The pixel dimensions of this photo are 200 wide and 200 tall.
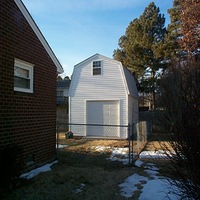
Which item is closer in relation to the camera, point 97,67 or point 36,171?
point 36,171

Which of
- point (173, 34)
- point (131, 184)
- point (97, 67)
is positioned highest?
point (173, 34)

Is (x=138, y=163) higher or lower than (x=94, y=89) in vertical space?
lower

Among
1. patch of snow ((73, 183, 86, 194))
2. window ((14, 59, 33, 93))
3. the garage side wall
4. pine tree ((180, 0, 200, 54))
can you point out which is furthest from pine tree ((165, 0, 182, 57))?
patch of snow ((73, 183, 86, 194))

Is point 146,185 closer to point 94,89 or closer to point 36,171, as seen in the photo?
point 36,171

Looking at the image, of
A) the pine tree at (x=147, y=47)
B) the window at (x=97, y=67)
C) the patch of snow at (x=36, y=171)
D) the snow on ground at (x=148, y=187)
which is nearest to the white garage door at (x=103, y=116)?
the window at (x=97, y=67)

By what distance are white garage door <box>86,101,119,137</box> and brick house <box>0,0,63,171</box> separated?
26.9ft

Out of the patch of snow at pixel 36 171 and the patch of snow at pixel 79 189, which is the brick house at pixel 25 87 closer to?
the patch of snow at pixel 36 171

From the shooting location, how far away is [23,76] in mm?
7660

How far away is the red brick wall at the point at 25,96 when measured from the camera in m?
6.43

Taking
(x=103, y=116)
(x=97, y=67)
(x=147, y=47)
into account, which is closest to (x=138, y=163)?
(x=103, y=116)

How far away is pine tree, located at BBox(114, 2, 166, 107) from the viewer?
24266 mm

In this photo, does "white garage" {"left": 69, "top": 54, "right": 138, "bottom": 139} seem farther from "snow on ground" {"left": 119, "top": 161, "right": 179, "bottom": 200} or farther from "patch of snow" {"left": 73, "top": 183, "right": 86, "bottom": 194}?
"patch of snow" {"left": 73, "top": 183, "right": 86, "bottom": 194}

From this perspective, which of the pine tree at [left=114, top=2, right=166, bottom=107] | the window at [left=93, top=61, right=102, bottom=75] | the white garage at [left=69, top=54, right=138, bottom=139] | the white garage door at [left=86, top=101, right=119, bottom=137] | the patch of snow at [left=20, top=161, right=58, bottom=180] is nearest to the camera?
the patch of snow at [left=20, top=161, right=58, bottom=180]

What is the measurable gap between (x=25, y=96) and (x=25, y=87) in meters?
0.39
